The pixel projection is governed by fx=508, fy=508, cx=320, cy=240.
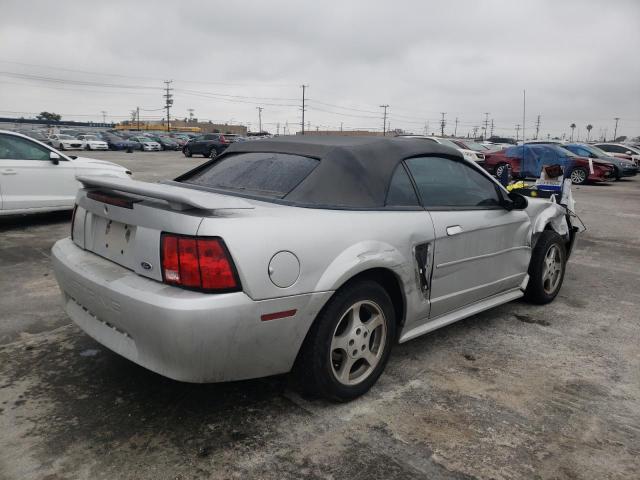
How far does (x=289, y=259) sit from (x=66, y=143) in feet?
131

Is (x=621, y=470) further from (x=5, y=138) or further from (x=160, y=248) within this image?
(x=5, y=138)

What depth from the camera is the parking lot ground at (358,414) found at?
7.26ft

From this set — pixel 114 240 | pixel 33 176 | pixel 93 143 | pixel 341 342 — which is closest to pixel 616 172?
pixel 33 176

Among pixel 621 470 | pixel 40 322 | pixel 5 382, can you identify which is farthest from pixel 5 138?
pixel 621 470

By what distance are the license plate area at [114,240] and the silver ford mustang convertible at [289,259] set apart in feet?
0.04

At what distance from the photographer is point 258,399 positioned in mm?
2762

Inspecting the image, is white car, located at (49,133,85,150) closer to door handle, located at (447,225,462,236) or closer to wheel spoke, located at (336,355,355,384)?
door handle, located at (447,225,462,236)

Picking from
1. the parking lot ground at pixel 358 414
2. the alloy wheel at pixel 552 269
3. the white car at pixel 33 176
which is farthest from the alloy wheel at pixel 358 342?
the white car at pixel 33 176

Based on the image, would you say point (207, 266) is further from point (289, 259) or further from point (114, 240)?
point (114, 240)

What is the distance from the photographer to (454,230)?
3.22m

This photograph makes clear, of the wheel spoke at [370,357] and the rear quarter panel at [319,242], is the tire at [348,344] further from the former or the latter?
the rear quarter panel at [319,242]

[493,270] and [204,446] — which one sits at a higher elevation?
[493,270]

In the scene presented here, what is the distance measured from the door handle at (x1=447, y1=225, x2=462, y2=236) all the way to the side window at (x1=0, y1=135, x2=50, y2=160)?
6733 mm

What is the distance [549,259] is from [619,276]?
176 cm
